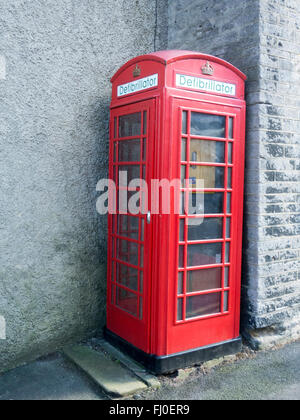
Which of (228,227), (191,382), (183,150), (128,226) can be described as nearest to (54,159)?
(128,226)

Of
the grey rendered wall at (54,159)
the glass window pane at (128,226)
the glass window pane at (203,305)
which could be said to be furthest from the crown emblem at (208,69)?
the glass window pane at (203,305)

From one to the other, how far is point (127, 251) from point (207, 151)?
1179 mm

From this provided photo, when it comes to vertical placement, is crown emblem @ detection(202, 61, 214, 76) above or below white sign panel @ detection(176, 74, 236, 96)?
above

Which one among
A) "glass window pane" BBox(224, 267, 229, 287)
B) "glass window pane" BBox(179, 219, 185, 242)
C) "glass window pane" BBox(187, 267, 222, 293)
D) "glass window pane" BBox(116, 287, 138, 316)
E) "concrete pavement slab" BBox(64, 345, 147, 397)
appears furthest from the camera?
"glass window pane" BBox(224, 267, 229, 287)

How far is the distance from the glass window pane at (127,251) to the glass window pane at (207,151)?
962 millimetres

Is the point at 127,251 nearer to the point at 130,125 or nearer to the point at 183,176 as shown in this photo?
the point at 183,176

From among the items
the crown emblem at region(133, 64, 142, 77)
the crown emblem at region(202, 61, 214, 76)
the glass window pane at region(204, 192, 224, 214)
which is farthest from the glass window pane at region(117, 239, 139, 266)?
the crown emblem at region(202, 61, 214, 76)

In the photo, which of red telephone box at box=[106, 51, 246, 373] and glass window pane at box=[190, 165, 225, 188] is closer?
red telephone box at box=[106, 51, 246, 373]

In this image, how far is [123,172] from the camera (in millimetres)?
3955

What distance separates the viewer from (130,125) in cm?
381

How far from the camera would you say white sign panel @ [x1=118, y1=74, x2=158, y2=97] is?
3533mm

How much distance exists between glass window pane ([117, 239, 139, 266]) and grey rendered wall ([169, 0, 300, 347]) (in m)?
1.14

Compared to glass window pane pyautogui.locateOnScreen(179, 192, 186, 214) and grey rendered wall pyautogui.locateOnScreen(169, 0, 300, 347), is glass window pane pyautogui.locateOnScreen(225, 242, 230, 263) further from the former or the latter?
glass window pane pyautogui.locateOnScreen(179, 192, 186, 214)
